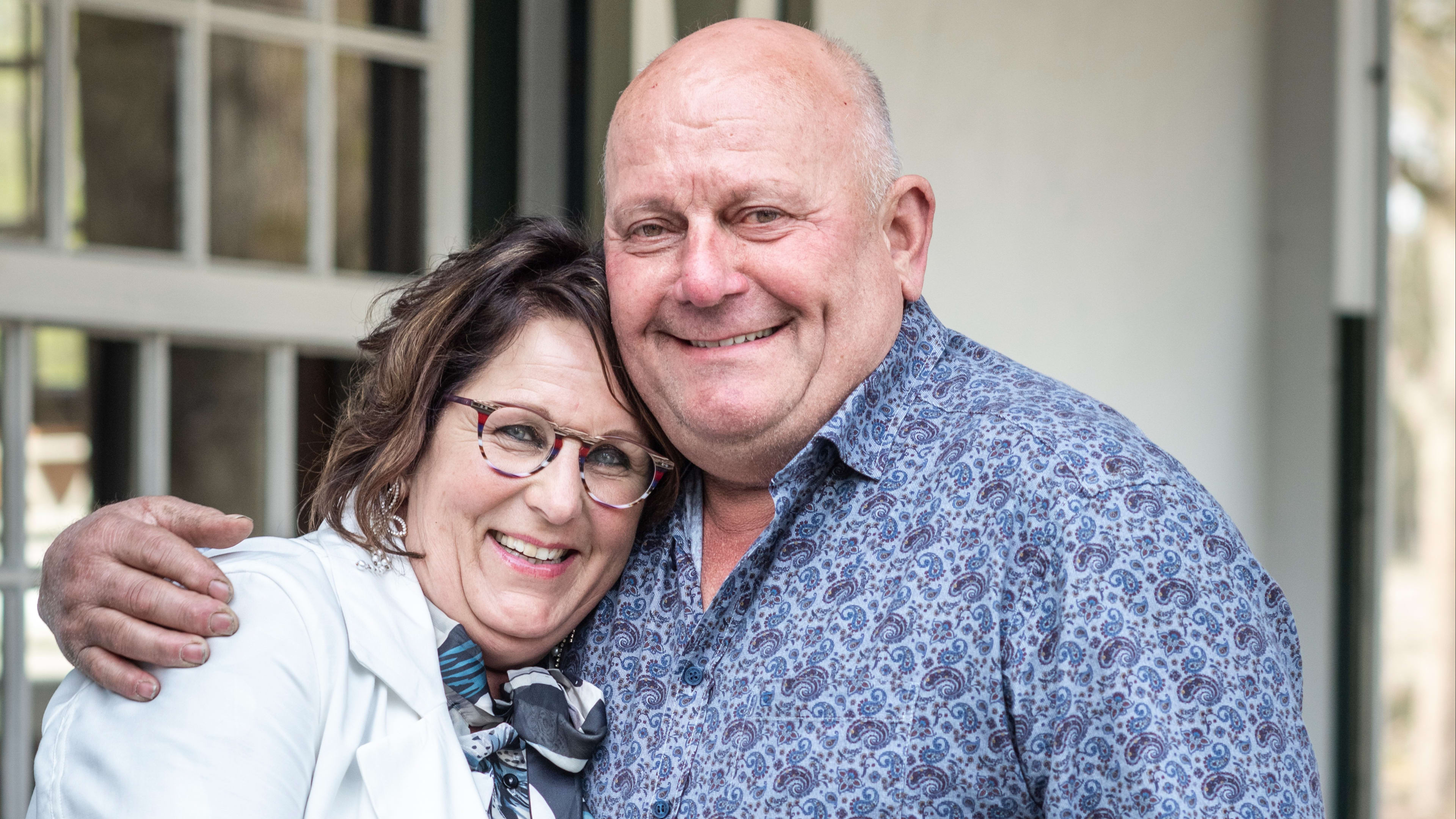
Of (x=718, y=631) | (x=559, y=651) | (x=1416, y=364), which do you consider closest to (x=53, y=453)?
(x=559, y=651)

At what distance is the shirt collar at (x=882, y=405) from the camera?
5.23 feet

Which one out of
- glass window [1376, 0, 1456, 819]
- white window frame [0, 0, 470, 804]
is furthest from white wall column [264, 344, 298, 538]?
glass window [1376, 0, 1456, 819]

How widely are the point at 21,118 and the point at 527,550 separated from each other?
172 centimetres

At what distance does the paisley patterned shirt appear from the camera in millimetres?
→ 1275

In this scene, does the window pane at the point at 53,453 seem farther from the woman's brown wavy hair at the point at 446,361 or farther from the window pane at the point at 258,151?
the woman's brown wavy hair at the point at 446,361

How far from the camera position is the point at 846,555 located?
1.55 metres

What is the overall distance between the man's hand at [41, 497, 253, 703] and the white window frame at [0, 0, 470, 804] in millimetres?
1229

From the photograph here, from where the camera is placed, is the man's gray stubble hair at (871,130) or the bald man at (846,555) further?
the man's gray stubble hair at (871,130)

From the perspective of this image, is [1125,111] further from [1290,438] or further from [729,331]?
[729,331]

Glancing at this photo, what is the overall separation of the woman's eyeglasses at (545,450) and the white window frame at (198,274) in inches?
41.6

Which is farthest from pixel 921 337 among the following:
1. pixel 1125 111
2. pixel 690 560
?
pixel 1125 111

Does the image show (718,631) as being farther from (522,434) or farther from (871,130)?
(871,130)

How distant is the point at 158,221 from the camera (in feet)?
9.18

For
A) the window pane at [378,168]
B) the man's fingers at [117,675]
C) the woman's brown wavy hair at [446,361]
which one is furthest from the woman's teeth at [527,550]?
the window pane at [378,168]
